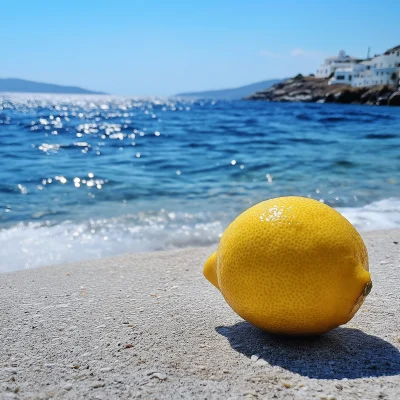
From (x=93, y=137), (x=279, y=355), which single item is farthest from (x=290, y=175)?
(x=93, y=137)

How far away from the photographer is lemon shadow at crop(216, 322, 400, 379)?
93.7 inches

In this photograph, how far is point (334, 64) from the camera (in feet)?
377

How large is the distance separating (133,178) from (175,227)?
4.60 m

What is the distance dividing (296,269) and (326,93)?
8897cm

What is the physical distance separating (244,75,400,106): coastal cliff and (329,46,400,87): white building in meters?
3.42

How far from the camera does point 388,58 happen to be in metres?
86.9

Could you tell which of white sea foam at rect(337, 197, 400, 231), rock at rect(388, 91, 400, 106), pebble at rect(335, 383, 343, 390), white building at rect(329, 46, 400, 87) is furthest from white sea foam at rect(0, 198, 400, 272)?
white building at rect(329, 46, 400, 87)

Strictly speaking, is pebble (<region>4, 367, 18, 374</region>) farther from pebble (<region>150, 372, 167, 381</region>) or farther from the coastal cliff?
the coastal cliff

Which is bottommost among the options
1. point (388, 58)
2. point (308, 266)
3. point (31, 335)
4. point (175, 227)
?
point (175, 227)

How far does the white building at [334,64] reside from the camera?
370 feet

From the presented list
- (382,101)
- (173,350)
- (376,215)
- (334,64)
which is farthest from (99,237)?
(334,64)

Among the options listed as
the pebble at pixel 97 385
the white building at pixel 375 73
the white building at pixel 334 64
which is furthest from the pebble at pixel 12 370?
the white building at pixel 334 64

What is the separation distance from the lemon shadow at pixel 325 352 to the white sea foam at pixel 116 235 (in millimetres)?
3721

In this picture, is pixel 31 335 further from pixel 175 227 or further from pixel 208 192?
pixel 208 192
